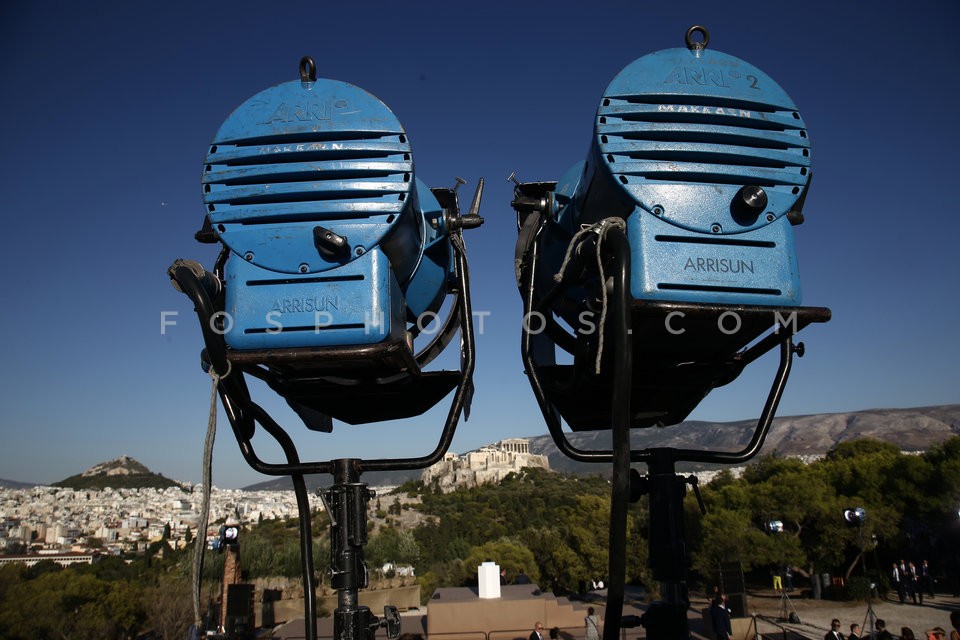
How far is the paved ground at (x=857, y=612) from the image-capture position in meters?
19.3

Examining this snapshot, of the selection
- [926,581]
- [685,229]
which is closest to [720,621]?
[685,229]

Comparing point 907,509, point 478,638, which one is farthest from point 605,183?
point 907,509

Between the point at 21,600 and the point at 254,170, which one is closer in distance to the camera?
the point at 254,170

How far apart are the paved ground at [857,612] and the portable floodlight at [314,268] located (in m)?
19.5

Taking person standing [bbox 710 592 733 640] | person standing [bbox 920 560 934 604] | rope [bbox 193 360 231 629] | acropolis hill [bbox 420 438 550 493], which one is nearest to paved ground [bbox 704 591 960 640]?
person standing [bbox 920 560 934 604]

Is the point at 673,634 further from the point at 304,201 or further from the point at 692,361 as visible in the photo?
the point at 304,201

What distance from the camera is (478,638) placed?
1473 cm

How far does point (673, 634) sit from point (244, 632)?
17542 mm

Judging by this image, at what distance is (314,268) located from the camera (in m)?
2.77

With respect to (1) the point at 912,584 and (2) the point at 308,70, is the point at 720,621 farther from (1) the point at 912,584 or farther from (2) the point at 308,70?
(1) the point at 912,584

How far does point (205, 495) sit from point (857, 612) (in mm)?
25988

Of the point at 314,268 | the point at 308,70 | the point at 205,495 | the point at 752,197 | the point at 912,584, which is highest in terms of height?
the point at 308,70

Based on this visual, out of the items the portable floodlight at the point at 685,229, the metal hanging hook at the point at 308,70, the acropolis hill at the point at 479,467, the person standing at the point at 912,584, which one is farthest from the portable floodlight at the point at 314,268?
the acropolis hill at the point at 479,467

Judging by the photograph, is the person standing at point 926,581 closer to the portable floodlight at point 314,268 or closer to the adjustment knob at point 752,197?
the adjustment knob at point 752,197
